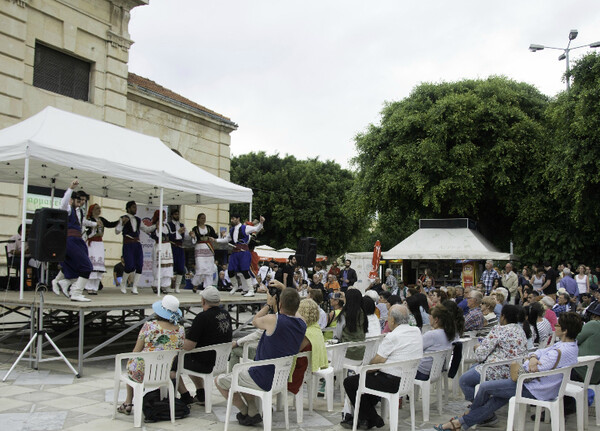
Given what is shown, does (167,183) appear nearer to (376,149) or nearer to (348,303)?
(348,303)

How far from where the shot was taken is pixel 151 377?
225 inches

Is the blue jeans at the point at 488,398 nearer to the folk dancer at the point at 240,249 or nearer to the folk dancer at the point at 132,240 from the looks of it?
the folk dancer at the point at 240,249

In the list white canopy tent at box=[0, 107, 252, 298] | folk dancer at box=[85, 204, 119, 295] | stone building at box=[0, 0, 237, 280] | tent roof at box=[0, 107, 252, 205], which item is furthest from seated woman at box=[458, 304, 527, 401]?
stone building at box=[0, 0, 237, 280]

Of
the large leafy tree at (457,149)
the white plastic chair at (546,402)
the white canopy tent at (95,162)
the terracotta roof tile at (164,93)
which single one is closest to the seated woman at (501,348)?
the white plastic chair at (546,402)

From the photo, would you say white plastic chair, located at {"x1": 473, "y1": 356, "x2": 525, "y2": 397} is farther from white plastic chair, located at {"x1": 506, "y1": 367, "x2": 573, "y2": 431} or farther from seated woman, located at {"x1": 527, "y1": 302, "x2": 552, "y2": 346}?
seated woman, located at {"x1": 527, "y1": 302, "x2": 552, "y2": 346}

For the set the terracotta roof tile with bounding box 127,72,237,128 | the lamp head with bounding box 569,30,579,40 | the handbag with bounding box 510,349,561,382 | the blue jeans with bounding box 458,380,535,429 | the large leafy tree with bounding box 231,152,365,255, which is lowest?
the blue jeans with bounding box 458,380,535,429

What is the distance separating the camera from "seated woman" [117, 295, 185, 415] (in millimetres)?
5914

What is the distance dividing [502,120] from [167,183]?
1749 centimetres

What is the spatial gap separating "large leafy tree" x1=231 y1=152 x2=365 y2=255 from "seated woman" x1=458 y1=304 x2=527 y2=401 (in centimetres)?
3375

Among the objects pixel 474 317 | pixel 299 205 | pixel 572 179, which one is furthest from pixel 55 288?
pixel 299 205

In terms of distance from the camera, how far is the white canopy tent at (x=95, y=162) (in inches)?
352

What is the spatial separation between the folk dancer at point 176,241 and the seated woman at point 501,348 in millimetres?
7396

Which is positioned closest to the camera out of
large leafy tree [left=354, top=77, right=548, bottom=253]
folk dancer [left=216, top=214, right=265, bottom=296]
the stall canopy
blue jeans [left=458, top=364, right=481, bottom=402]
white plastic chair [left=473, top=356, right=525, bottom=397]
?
Result: white plastic chair [left=473, top=356, right=525, bottom=397]

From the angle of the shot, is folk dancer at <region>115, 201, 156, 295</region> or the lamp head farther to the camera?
the lamp head
